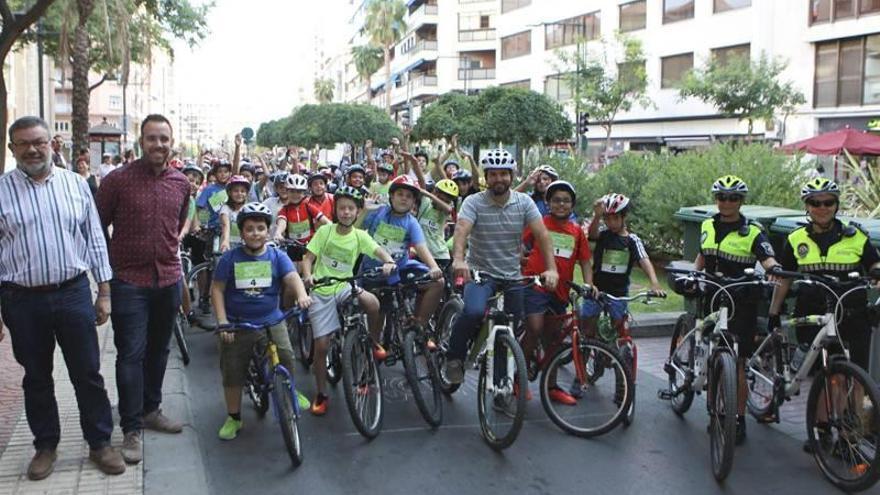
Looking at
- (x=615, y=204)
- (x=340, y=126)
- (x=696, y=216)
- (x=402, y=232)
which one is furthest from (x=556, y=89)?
(x=615, y=204)

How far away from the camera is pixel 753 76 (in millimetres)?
33156

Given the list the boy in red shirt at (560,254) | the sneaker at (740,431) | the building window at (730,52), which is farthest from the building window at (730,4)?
the sneaker at (740,431)

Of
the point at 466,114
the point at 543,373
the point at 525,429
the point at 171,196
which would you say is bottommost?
the point at 525,429

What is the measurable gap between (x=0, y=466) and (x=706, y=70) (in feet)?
115

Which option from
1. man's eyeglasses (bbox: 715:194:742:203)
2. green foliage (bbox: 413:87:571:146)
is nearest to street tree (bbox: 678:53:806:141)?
green foliage (bbox: 413:87:571:146)

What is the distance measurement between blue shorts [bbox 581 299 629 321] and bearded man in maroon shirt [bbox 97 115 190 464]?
3127 millimetres

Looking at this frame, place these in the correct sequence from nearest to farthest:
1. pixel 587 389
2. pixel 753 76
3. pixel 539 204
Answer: pixel 587 389 < pixel 539 204 < pixel 753 76

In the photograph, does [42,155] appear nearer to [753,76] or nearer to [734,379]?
[734,379]

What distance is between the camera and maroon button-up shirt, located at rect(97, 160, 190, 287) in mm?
5289

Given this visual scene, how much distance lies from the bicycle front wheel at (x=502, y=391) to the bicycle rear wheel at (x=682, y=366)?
4.33 ft

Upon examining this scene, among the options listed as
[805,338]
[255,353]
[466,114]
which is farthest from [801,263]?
[466,114]

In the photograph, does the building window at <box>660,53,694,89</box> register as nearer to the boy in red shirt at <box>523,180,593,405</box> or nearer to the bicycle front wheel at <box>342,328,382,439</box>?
the boy in red shirt at <box>523,180,593,405</box>

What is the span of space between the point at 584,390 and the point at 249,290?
261cm

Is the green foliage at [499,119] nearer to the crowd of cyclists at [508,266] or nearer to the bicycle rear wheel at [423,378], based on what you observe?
the crowd of cyclists at [508,266]
